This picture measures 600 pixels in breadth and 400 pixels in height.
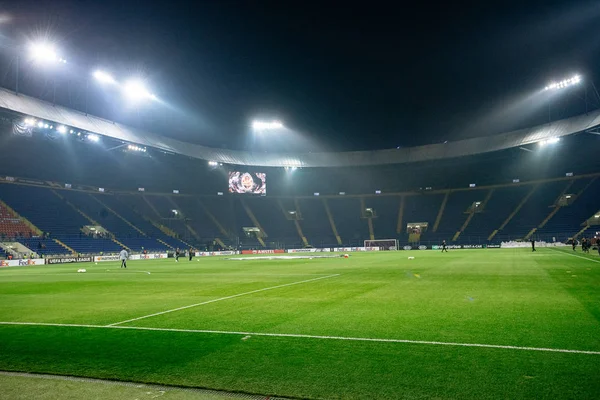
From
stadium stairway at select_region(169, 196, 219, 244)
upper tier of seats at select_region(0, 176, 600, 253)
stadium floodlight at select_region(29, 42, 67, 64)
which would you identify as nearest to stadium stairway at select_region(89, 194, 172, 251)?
upper tier of seats at select_region(0, 176, 600, 253)

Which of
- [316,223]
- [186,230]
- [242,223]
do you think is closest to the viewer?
[186,230]

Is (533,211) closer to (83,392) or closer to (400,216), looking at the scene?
(400,216)

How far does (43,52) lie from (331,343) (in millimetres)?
35418

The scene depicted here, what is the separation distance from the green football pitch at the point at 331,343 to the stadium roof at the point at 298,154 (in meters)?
31.5

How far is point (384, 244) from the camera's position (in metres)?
65.3

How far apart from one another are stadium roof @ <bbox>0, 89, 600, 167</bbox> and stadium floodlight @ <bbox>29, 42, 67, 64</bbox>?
16.7ft

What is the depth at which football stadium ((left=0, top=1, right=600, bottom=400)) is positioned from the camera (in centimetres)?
498

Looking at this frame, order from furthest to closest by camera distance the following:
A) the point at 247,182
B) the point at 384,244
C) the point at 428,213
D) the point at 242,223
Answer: the point at 242,223 → the point at 428,213 → the point at 247,182 → the point at 384,244

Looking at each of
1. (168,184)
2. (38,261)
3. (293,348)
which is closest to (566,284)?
(293,348)

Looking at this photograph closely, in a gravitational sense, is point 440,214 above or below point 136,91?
below

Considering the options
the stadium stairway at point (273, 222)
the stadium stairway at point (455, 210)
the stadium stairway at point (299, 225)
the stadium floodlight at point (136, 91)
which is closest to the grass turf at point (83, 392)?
the stadium floodlight at point (136, 91)

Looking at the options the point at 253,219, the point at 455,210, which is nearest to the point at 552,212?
the point at 455,210

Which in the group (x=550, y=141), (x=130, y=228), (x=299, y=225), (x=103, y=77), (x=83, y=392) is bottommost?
(x=83, y=392)

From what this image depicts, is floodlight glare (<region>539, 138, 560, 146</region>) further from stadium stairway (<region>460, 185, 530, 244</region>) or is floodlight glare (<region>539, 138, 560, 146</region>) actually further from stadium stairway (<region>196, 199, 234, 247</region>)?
stadium stairway (<region>196, 199, 234, 247</region>)
